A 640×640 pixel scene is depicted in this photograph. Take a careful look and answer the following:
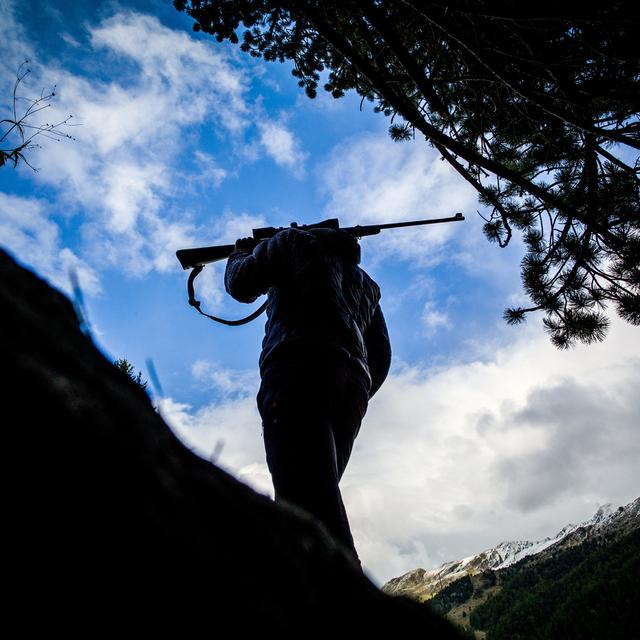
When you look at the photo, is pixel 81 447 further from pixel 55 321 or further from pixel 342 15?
pixel 342 15

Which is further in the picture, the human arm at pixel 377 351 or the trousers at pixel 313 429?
the human arm at pixel 377 351

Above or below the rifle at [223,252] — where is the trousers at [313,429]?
below

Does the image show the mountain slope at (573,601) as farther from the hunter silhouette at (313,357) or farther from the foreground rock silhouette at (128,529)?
the foreground rock silhouette at (128,529)

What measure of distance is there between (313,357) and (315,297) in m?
0.42

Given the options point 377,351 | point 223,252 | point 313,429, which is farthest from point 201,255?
point 313,429

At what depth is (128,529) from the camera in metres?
0.30

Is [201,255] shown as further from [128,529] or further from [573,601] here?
[573,601]

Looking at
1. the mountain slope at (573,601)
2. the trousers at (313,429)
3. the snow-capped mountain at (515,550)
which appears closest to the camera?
the trousers at (313,429)

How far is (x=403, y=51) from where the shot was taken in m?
2.97

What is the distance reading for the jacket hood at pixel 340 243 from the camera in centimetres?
274

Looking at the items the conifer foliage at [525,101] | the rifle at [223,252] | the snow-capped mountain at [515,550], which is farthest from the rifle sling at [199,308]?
the snow-capped mountain at [515,550]

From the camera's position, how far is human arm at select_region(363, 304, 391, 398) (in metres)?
2.72

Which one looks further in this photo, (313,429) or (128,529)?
(313,429)

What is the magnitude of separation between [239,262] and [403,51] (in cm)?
211
